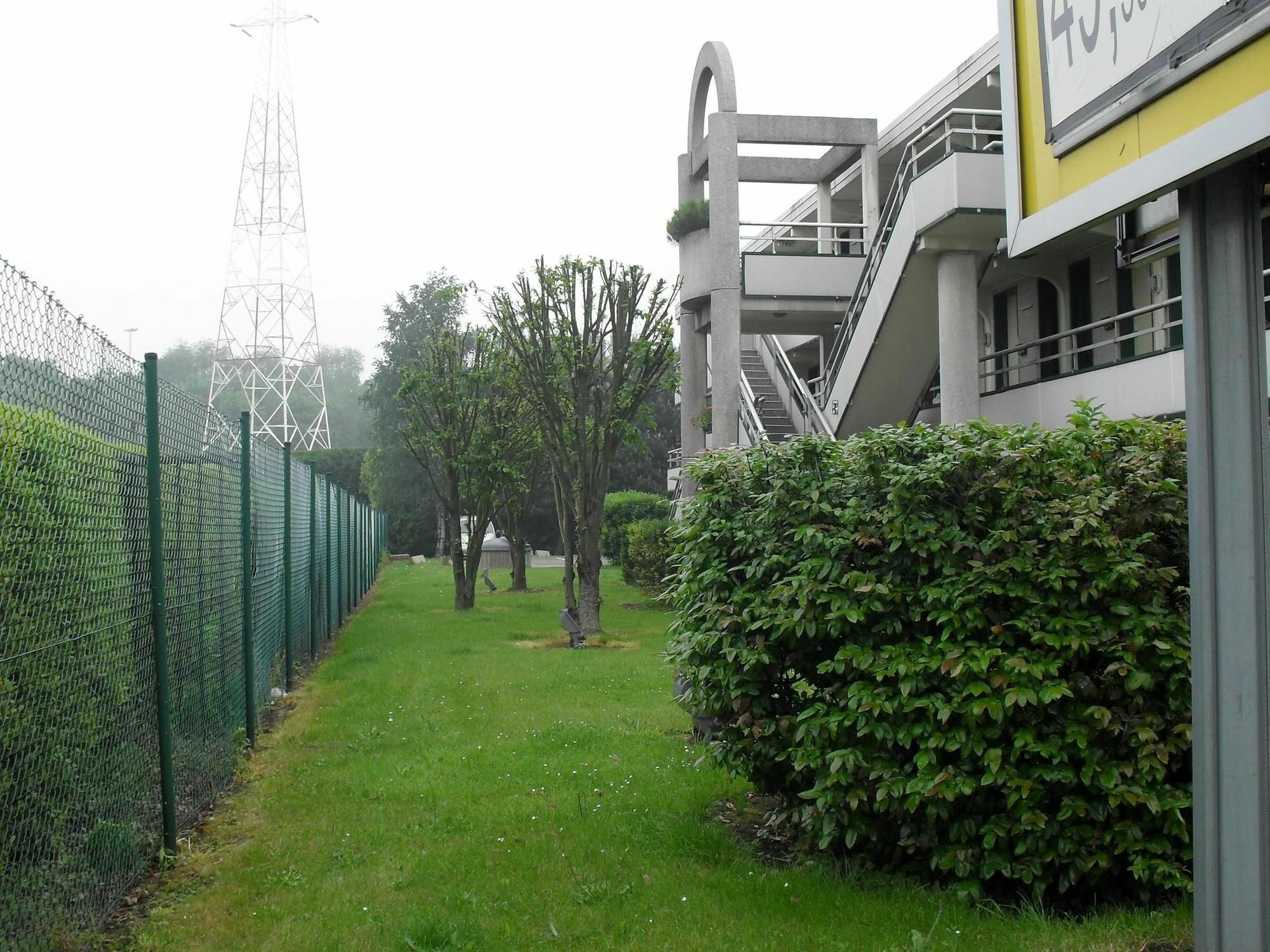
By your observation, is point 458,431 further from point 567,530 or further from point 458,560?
point 567,530

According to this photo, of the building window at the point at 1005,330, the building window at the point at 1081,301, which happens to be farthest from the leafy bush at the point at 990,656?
the building window at the point at 1005,330

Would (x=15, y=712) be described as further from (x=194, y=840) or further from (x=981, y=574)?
(x=981, y=574)

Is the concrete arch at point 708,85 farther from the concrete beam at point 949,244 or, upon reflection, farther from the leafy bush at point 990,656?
the leafy bush at point 990,656

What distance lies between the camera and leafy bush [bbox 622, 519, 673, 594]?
24.8 meters

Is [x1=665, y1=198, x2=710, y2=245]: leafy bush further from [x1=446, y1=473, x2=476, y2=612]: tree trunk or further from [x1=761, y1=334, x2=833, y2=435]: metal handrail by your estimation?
[x1=446, y1=473, x2=476, y2=612]: tree trunk

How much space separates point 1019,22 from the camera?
4238 millimetres

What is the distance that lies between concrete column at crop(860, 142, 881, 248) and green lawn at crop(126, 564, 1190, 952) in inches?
422

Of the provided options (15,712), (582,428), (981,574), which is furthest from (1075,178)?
(582,428)

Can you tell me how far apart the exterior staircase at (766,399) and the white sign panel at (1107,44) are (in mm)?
12397

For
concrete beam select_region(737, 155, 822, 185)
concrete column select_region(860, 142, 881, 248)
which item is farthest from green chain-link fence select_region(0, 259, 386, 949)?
concrete beam select_region(737, 155, 822, 185)

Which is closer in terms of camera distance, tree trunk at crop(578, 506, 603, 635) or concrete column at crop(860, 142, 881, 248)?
tree trunk at crop(578, 506, 603, 635)

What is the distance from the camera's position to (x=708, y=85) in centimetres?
1841

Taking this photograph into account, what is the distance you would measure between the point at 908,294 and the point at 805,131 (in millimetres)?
5207

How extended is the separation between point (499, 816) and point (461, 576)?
14.7 m
